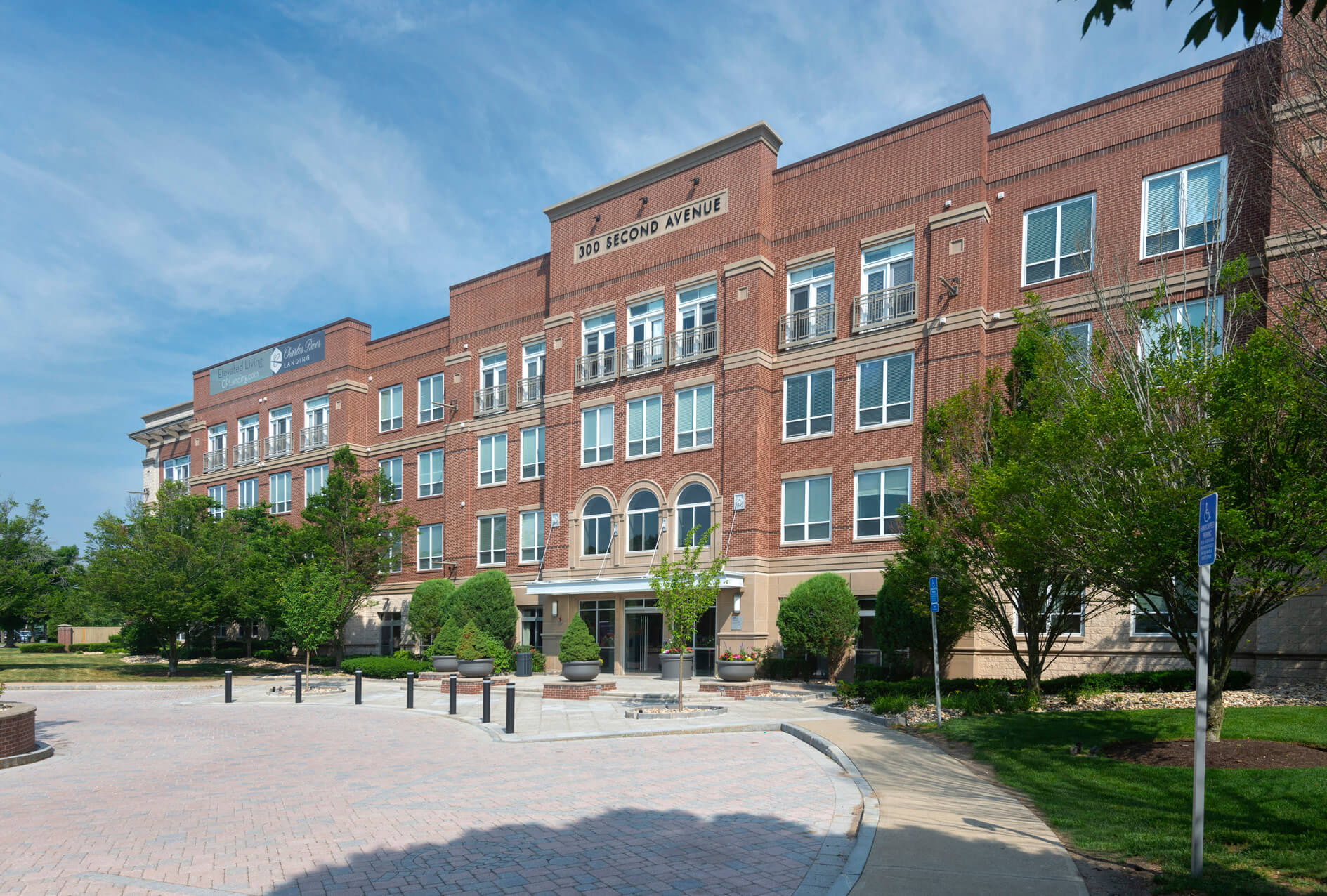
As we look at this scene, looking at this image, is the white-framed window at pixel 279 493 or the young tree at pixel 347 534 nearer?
the young tree at pixel 347 534

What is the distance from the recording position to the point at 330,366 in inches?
1781

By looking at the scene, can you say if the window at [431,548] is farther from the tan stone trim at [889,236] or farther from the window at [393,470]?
the tan stone trim at [889,236]

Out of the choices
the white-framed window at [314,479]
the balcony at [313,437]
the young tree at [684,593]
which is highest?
the balcony at [313,437]

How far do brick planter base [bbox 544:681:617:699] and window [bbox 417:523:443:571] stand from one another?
1704 cm

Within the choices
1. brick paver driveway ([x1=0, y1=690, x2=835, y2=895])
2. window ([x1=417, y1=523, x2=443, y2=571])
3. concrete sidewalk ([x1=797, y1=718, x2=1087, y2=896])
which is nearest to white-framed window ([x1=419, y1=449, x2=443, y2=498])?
window ([x1=417, y1=523, x2=443, y2=571])

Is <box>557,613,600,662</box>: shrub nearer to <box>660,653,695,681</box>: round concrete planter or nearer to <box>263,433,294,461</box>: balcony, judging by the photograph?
<box>660,653,695,681</box>: round concrete planter

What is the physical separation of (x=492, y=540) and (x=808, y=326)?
1667 cm

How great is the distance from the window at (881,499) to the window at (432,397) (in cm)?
2082

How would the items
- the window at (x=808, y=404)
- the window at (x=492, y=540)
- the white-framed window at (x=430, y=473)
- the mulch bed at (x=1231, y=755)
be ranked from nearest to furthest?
the mulch bed at (x=1231, y=755)
the window at (x=808, y=404)
the window at (x=492, y=540)
the white-framed window at (x=430, y=473)

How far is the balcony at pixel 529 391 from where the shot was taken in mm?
36594

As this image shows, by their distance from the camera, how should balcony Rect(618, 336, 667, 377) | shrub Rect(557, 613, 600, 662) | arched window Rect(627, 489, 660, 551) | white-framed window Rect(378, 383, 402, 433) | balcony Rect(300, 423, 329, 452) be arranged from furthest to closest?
balcony Rect(300, 423, 329, 452)
white-framed window Rect(378, 383, 402, 433)
balcony Rect(618, 336, 667, 377)
arched window Rect(627, 489, 660, 551)
shrub Rect(557, 613, 600, 662)

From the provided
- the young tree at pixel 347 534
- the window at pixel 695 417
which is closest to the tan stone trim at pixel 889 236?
the window at pixel 695 417

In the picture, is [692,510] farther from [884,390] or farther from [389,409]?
[389,409]

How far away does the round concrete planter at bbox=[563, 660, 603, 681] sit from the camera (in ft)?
80.8
